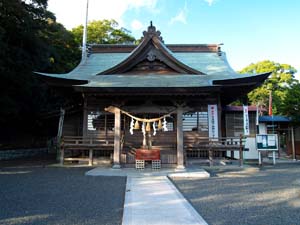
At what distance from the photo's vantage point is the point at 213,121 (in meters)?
12.6

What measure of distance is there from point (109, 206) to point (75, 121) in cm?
1074

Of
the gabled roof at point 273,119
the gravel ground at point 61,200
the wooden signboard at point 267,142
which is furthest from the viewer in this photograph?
the gabled roof at point 273,119

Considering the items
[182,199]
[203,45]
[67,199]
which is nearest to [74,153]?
[67,199]

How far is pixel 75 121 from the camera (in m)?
15.1

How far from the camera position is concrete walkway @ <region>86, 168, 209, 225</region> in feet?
14.0

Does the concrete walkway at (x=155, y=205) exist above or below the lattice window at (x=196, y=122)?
below

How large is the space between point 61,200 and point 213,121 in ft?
29.1

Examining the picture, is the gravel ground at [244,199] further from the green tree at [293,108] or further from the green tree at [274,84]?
the green tree at [274,84]

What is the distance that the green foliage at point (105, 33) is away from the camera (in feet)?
109

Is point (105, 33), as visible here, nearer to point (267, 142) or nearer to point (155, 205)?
point (267, 142)

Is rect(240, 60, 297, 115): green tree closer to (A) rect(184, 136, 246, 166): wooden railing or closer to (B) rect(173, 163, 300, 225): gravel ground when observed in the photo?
(A) rect(184, 136, 246, 166): wooden railing

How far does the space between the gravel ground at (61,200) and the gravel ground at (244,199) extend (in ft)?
6.07

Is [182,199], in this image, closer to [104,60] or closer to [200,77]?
[200,77]

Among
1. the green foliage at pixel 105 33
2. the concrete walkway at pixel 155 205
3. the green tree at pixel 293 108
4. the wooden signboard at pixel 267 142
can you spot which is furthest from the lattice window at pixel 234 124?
the green foliage at pixel 105 33
